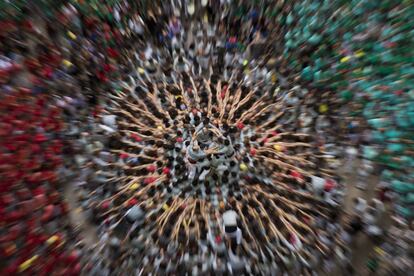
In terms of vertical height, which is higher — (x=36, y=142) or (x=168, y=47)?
(x=168, y=47)

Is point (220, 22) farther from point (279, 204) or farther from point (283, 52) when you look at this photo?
point (279, 204)

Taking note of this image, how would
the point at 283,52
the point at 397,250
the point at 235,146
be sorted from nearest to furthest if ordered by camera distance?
the point at 397,250 → the point at 235,146 → the point at 283,52

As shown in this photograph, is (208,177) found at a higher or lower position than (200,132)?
lower

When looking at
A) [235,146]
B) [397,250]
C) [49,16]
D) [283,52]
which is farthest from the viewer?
[283,52]

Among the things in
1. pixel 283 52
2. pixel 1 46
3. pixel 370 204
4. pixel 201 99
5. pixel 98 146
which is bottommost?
pixel 370 204

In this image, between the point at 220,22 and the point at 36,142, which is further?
the point at 220,22

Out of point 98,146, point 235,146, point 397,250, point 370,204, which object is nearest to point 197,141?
point 235,146
